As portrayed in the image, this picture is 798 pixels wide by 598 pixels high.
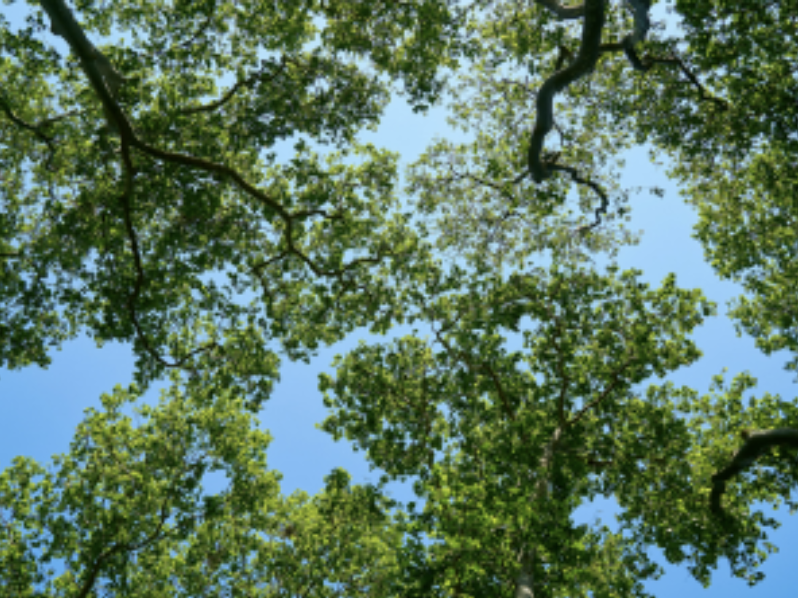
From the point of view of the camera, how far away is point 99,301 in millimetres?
13227

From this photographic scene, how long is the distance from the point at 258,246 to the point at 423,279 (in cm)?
484

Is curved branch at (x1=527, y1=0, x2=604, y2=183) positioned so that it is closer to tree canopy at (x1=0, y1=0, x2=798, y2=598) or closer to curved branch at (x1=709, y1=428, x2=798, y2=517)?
tree canopy at (x1=0, y1=0, x2=798, y2=598)

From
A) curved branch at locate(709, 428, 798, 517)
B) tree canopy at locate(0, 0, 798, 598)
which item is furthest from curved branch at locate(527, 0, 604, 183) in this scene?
curved branch at locate(709, 428, 798, 517)

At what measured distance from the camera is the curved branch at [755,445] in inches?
411

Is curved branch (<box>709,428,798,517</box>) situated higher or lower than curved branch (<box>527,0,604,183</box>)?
lower

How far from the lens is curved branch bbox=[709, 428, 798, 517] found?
10430 mm

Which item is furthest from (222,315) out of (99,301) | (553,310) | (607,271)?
(607,271)

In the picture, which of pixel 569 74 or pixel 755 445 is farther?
pixel 569 74

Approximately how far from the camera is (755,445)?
10.7 metres

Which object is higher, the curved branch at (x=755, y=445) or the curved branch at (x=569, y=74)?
the curved branch at (x=569, y=74)

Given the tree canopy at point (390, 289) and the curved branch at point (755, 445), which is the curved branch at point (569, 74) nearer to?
the tree canopy at point (390, 289)

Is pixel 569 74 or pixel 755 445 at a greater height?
pixel 569 74

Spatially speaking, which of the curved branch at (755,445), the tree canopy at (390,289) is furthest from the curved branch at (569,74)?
the curved branch at (755,445)

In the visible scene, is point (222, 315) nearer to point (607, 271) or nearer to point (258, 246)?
point (258, 246)
